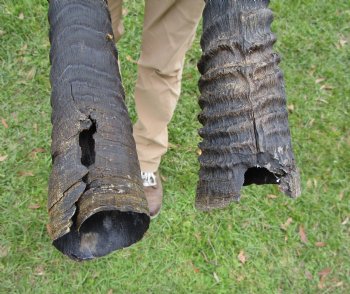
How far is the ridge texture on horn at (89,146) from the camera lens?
3.52 feet

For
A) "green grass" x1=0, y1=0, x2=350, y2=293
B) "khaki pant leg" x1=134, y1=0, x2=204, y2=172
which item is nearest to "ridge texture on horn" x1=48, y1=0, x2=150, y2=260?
"khaki pant leg" x1=134, y1=0, x2=204, y2=172

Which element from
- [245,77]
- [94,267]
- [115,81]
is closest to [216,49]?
[245,77]

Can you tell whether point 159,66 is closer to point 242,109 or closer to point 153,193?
point 153,193

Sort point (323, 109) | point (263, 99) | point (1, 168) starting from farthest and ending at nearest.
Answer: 1. point (323, 109)
2. point (1, 168)
3. point (263, 99)

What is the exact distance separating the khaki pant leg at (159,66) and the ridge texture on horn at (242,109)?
1097 millimetres

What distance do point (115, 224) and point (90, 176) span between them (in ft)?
0.63

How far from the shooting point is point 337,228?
360cm

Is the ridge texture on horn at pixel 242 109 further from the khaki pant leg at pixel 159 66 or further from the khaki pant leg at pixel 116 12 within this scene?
the khaki pant leg at pixel 116 12

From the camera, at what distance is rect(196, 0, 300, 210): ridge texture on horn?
45.1 inches

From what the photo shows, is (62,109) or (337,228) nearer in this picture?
(62,109)

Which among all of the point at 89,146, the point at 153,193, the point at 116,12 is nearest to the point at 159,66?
the point at 116,12

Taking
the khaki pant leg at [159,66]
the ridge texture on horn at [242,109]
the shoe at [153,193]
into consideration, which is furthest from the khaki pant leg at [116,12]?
the ridge texture on horn at [242,109]

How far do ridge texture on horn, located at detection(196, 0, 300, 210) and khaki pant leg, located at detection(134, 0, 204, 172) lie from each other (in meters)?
1.10

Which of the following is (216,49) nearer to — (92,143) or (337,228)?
(92,143)
